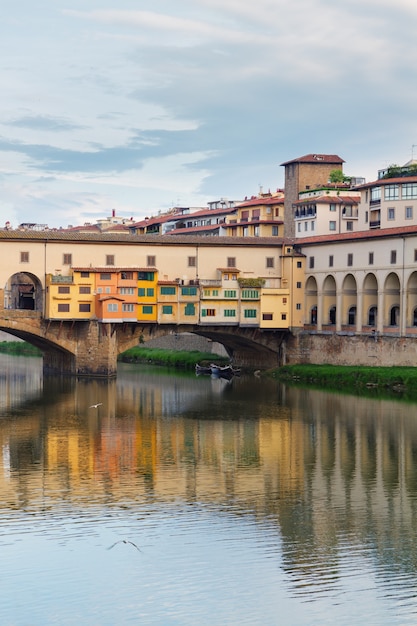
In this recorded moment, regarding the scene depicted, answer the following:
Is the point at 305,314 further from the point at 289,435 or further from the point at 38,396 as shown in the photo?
the point at 289,435

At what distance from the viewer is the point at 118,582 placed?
19469 millimetres

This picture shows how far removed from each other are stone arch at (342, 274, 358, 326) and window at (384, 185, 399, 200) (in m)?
13.9

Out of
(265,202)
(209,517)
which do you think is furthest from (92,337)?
(265,202)

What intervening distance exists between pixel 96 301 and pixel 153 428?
1801 cm

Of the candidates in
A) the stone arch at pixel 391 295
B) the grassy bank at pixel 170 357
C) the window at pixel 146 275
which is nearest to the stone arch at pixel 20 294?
the grassy bank at pixel 170 357

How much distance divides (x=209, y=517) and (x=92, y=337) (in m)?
31.9

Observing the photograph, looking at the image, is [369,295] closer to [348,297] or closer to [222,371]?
[348,297]

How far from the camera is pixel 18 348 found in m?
84.8

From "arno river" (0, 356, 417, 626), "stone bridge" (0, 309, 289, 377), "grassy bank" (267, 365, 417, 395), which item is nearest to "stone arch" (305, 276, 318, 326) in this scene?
"stone bridge" (0, 309, 289, 377)

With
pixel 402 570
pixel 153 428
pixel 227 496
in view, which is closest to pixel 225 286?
pixel 153 428

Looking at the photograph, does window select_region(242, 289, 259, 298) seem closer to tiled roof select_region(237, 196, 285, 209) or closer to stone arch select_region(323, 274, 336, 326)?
stone arch select_region(323, 274, 336, 326)

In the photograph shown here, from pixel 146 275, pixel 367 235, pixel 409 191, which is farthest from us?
pixel 409 191

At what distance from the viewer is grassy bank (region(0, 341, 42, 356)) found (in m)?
82.0

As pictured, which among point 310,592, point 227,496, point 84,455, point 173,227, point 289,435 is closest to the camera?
point 310,592
